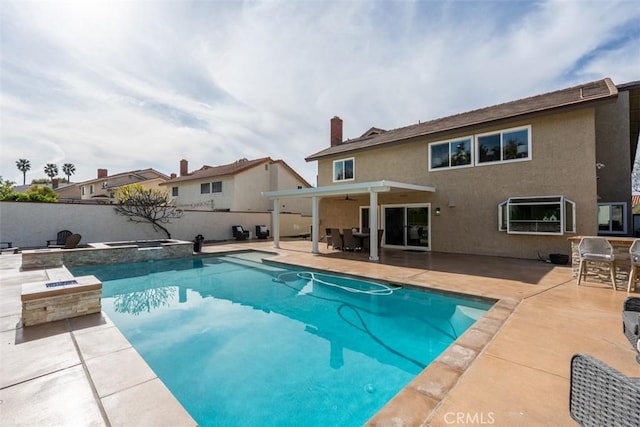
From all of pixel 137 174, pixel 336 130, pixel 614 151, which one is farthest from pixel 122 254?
pixel 137 174

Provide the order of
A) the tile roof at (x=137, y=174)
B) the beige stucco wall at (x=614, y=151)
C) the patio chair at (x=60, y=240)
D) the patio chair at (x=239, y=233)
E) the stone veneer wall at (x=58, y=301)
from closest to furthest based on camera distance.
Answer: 1. the stone veneer wall at (x=58, y=301)
2. the beige stucco wall at (x=614, y=151)
3. the patio chair at (x=60, y=240)
4. the patio chair at (x=239, y=233)
5. the tile roof at (x=137, y=174)

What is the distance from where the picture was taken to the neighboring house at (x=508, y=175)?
10.1 metres

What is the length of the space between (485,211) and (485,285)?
19.3 ft

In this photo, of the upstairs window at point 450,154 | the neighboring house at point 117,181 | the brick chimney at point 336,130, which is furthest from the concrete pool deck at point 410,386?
the neighboring house at point 117,181

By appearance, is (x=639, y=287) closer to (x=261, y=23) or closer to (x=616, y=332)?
(x=616, y=332)

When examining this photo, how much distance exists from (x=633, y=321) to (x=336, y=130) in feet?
59.8

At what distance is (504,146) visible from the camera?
38.1 feet

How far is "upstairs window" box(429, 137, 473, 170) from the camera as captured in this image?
12547 millimetres

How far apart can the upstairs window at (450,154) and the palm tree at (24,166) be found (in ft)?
258

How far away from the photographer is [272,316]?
21.5 feet

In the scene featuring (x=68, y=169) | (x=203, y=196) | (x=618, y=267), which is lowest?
(x=618, y=267)

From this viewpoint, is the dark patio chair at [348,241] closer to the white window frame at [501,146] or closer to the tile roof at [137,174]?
the white window frame at [501,146]

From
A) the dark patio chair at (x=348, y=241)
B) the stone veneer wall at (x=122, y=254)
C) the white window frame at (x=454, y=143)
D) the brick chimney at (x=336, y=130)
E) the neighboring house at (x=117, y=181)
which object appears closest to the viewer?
the stone veneer wall at (x=122, y=254)

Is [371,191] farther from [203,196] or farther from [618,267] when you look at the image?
[203,196]
